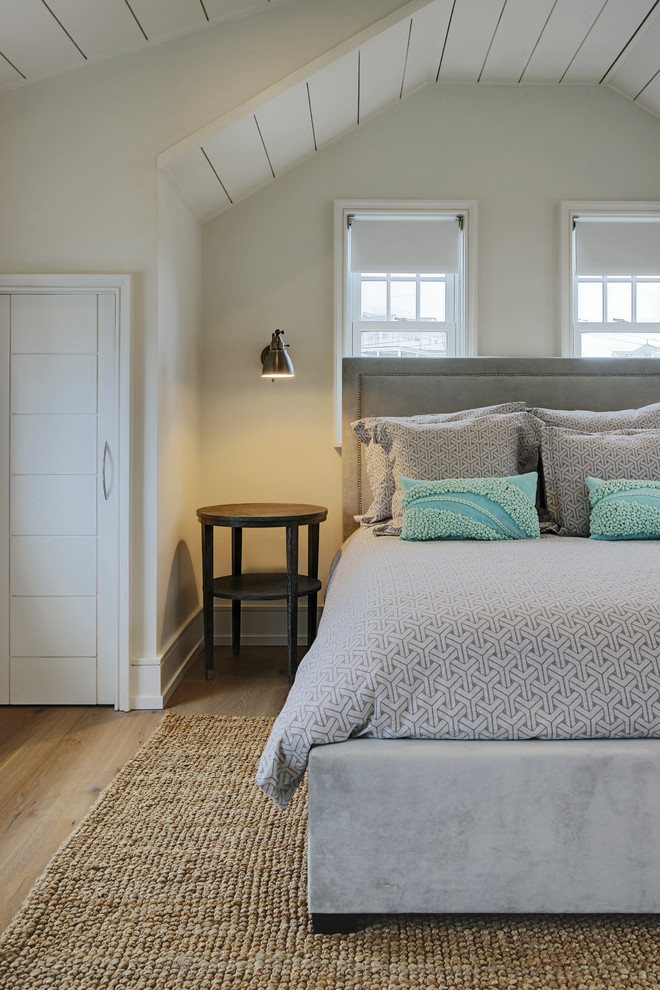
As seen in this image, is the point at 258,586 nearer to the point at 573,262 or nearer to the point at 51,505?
the point at 51,505

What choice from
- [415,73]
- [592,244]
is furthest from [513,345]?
[415,73]

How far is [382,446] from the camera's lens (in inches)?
124

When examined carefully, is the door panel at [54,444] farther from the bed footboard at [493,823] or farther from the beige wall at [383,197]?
the bed footboard at [493,823]

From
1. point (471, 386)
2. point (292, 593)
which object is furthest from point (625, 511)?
point (292, 593)

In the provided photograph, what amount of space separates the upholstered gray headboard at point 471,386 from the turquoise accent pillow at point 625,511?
1.01 m

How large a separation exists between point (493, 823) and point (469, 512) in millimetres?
1322

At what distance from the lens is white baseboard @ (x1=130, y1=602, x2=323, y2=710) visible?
2.88 metres

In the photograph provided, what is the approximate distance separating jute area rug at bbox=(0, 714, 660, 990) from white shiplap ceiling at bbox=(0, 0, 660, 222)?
237 cm

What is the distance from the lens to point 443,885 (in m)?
1.40

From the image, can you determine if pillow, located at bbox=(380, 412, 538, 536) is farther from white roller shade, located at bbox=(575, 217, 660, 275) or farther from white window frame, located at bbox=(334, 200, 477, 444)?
white roller shade, located at bbox=(575, 217, 660, 275)

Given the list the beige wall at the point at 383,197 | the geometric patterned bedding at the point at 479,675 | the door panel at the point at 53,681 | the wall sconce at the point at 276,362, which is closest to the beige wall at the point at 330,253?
the beige wall at the point at 383,197

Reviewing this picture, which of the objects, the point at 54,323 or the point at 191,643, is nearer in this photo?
the point at 54,323

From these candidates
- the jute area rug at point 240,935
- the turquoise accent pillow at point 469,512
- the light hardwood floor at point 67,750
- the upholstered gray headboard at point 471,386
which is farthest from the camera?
the upholstered gray headboard at point 471,386

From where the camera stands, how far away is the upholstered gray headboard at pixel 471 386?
3527 mm
